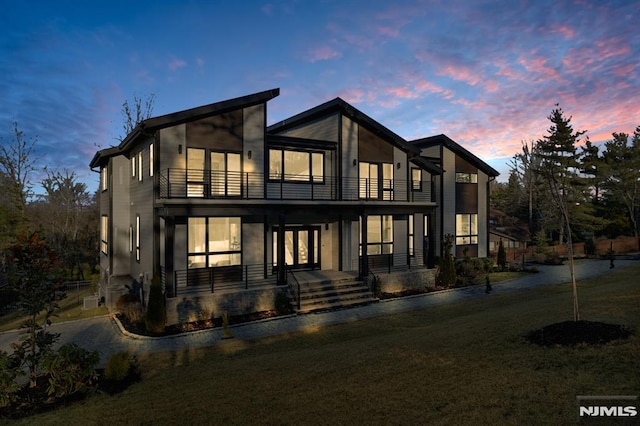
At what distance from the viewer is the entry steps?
1514 centimetres

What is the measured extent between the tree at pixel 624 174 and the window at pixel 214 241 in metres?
41.5

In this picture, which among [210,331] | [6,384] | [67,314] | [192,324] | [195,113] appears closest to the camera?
[6,384]

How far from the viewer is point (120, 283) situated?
17.2 metres

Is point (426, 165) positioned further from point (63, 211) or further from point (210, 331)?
point (63, 211)

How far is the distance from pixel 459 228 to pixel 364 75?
1260 centimetres

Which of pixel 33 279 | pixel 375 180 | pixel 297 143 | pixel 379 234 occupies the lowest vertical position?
pixel 33 279

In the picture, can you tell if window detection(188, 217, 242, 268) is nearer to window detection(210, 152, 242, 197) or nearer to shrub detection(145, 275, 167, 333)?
window detection(210, 152, 242, 197)

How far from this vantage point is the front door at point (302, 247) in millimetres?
18734

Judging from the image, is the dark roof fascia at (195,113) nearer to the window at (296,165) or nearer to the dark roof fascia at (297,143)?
the dark roof fascia at (297,143)

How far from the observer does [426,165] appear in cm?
2267

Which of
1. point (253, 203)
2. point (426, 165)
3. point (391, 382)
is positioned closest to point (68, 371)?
point (391, 382)

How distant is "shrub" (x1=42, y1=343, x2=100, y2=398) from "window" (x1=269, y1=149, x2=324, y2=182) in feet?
36.5

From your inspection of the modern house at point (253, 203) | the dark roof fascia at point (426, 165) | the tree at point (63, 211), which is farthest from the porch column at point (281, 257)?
the tree at point (63, 211)

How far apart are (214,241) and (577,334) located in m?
12.9
